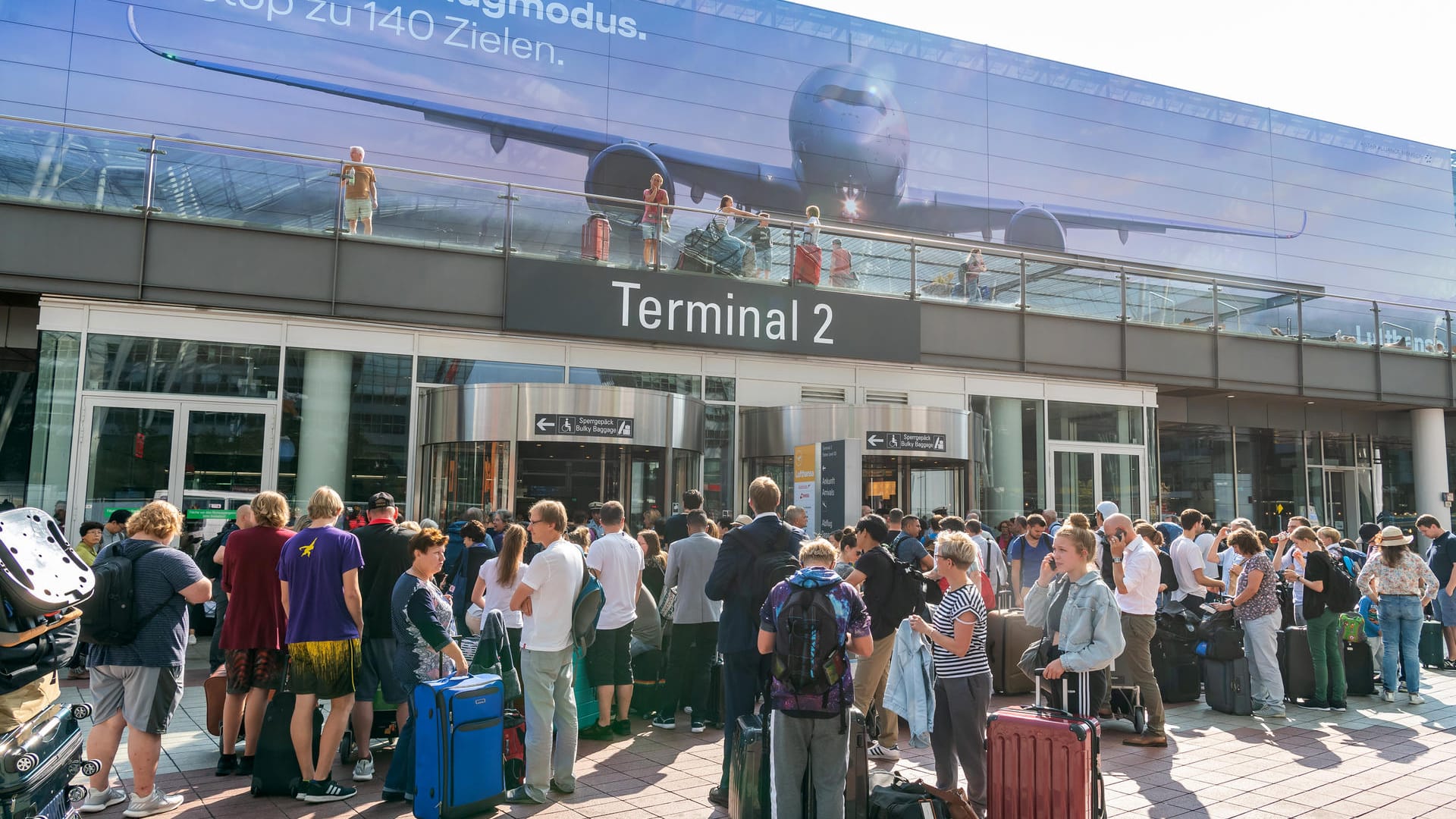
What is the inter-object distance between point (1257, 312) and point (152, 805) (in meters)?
21.3

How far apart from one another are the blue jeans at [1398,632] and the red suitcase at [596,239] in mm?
11330

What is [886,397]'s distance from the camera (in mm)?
17031

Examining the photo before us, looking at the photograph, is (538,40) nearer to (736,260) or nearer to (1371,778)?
(736,260)

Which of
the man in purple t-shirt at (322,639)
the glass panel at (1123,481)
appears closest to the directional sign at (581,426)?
the man in purple t-shirt at (322,639)

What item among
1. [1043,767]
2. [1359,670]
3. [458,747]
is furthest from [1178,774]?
[458,747]

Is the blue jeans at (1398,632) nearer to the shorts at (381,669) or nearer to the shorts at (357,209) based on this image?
the shorts at (381,669)

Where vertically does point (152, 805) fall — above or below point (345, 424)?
below

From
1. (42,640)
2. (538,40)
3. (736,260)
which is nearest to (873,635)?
(42,640)

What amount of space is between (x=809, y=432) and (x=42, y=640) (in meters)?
12.3

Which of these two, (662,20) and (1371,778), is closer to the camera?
(1371,778)

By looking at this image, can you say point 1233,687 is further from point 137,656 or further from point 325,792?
point 137,656

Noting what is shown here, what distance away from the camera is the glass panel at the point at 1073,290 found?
1823 cm

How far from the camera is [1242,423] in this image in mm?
22109

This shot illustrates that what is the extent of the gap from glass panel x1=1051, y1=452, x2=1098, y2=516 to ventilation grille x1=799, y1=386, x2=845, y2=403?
487cm
